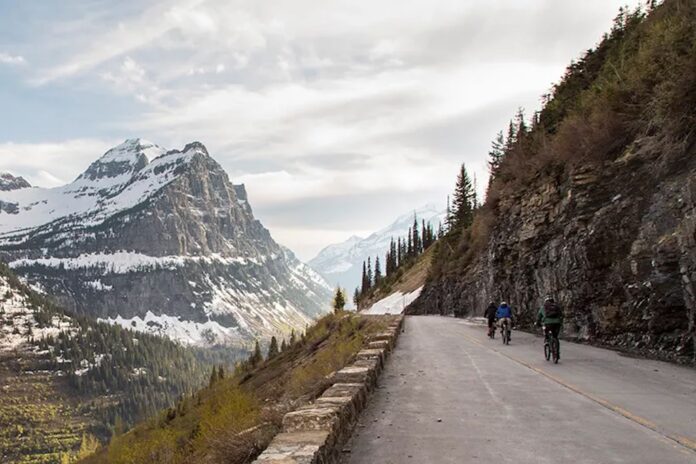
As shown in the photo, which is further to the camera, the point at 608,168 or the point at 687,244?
the point at 608,168

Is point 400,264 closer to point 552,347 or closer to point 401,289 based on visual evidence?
point 401,289

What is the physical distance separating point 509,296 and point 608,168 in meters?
12.6

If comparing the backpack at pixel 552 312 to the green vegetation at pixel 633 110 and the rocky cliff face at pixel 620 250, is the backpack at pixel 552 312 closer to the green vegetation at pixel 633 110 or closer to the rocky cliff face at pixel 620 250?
the rocky cliff face at pixel 620 250

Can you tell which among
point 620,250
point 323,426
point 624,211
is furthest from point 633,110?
point 323,426

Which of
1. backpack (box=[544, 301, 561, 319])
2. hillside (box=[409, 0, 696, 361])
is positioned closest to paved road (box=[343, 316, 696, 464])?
backpack (box=[544, 301, 561, 319])

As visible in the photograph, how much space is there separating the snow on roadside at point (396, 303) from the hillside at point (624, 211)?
46.1m

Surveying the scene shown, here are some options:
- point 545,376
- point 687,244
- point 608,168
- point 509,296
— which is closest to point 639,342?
point 687,244

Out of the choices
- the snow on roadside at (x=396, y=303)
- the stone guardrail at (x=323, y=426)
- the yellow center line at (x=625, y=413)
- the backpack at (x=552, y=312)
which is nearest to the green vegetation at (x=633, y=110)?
the backpack at (x=552, y=312)

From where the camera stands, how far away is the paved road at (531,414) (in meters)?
6.42

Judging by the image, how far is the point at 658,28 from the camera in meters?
20.4

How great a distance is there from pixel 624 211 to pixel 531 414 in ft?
42.1

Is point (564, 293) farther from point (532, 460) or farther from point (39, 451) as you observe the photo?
point (39, 451)

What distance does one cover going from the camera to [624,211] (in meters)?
18.9

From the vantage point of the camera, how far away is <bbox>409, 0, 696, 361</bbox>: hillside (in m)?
15.0
